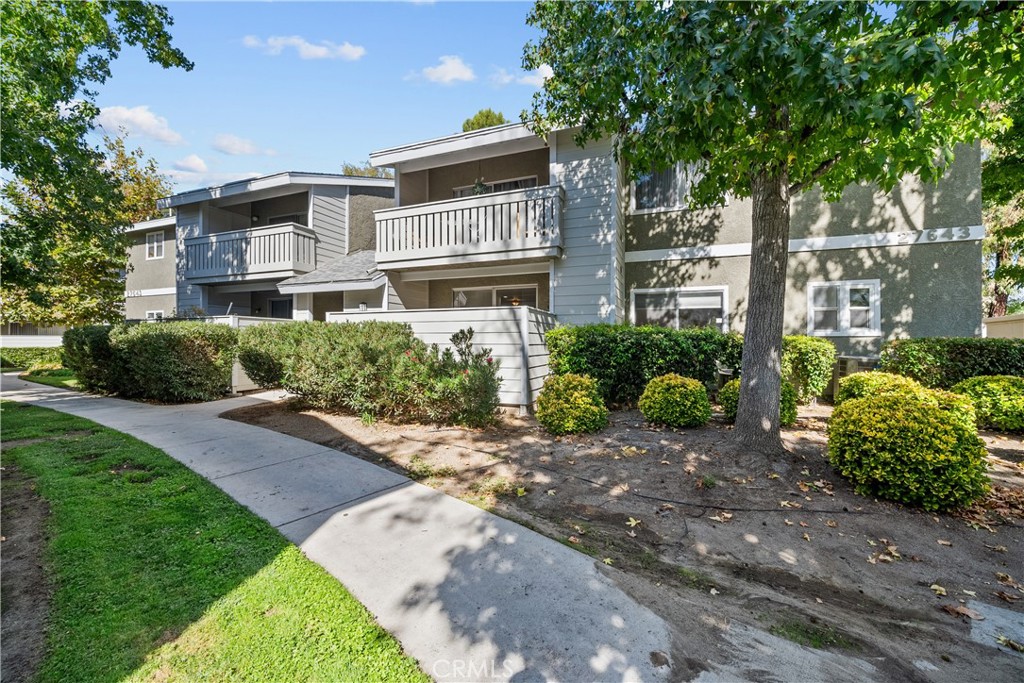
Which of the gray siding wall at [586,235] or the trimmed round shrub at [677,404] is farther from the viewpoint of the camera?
the gray siding wall at [586,235]

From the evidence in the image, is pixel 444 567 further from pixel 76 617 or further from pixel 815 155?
pixel 815 155

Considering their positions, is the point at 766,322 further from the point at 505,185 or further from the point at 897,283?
the point at 505,185

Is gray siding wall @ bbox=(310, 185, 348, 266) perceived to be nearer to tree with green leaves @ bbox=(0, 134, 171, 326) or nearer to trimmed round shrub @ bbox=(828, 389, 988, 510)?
tree with green leaves @ bbox=(0, 134, 171, 326)

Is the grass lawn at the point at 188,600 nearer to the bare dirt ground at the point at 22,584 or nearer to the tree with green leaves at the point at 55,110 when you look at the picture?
the bare dirt ground at the point at 22,584

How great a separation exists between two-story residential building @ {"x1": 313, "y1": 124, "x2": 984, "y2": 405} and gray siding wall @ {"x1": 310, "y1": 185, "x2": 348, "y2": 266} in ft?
9.06

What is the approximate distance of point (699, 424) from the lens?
612 centimetres

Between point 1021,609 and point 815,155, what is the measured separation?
4514mm

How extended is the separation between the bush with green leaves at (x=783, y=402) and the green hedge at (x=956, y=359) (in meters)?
3.28

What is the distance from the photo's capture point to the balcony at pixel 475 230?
9914mm

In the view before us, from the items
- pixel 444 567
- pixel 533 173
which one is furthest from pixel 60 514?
pixel 533 173

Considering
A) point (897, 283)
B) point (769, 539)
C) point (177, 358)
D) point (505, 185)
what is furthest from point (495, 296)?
point (769, 539)

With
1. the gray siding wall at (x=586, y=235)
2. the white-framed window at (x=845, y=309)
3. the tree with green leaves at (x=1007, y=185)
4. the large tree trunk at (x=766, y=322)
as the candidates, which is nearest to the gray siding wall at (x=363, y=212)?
the gray siding wall at (x=586, y=235)

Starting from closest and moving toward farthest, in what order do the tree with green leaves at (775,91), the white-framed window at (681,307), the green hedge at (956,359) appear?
1. the tree with green leaves at (775,91)
2. the green hedge at (956,359)
3. the white-framed window at (681,307)

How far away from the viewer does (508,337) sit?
25.1 ft
